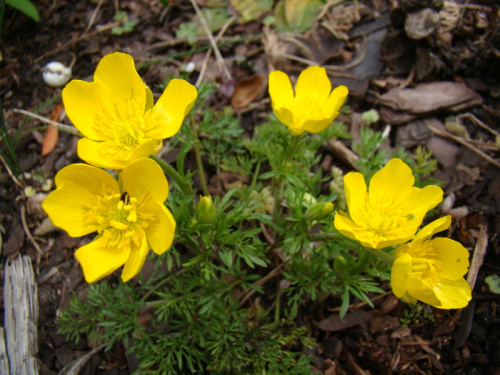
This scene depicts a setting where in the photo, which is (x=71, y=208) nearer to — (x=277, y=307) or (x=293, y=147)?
(x=293, y=147)

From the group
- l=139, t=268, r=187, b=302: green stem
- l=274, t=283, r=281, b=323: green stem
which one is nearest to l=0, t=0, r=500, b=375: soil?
l=274, t=283, r=281, b=323: green stem

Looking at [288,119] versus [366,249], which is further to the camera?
[288,119]

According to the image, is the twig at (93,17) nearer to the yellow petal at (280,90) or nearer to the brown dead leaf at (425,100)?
the yellow petal at (280,90)

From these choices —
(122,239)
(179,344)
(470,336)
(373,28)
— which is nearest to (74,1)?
(373,28)

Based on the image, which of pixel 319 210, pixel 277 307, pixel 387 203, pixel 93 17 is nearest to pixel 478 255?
pixel 387 203

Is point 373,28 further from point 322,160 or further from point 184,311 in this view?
point 184,311

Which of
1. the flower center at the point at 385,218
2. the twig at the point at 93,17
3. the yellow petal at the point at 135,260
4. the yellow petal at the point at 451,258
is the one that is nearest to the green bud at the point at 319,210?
the flower center at the point at 385,218

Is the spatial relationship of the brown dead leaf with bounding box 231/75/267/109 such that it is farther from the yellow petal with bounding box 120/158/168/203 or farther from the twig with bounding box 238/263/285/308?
the yellow petal with bounding box 120/158/168/203
